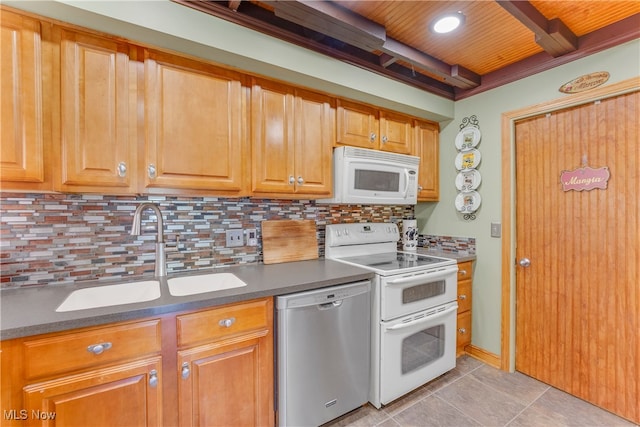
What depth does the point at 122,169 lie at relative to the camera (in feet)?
4.55

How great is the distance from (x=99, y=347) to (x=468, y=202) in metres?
2.67

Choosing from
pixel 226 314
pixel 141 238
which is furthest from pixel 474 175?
pixel 141 238

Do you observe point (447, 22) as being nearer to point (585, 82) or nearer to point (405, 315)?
point (585, 82)

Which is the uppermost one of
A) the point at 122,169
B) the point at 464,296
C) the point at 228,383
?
the point at 122,169

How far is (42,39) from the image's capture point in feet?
4.08

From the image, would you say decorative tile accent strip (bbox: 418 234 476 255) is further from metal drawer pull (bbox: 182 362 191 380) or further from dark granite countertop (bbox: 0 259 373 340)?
metal drawer pull (bbox: 182 362 191 380)

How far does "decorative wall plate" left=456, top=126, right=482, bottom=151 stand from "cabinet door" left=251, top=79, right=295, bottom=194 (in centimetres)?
162

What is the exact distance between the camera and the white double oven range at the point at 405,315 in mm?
1774

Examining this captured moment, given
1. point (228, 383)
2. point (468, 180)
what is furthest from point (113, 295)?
point (468, 180)

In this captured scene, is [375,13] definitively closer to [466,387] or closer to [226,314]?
[226,314]

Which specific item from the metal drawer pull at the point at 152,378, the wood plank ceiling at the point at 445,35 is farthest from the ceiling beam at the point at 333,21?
the metal drawer pull at the point at 152,378

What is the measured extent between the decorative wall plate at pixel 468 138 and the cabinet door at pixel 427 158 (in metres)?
0.22

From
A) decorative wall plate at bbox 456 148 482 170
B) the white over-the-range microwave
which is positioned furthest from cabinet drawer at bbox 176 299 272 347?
decorative wall plate at bbox 456 148 482 170

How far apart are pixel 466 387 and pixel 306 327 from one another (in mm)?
1423
